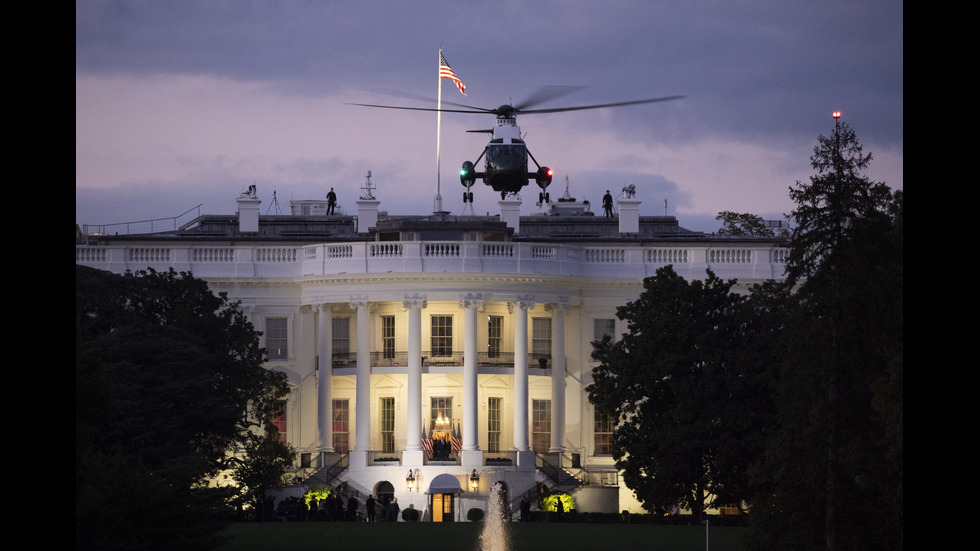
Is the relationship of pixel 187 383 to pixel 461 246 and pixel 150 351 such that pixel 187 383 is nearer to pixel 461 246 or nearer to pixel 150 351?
pixel 150 351

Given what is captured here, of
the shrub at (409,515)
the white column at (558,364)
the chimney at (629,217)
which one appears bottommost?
the shrub at (409,515)

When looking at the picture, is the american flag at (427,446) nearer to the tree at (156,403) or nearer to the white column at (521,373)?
the white column at (521,373)

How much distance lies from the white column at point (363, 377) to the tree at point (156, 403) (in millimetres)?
3279

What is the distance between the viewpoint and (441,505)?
6375cm

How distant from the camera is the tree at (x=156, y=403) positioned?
35.0 metres

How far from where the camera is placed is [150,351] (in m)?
49.2

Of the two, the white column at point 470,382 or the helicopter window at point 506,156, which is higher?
the helicopter window at point 506,156

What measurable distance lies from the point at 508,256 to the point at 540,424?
758cm

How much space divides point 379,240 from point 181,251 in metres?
8.31

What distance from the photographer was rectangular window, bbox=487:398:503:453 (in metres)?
68.9

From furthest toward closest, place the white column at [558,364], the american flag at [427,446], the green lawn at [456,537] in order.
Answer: the white column at [558,364], the american flag at [427,446], the green lawn at [456,537]

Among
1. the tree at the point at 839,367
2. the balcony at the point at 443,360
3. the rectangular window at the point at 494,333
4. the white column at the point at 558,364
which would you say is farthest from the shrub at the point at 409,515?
the tree at the point at 839,367

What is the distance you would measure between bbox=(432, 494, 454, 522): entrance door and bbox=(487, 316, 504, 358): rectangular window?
790 centimetres
